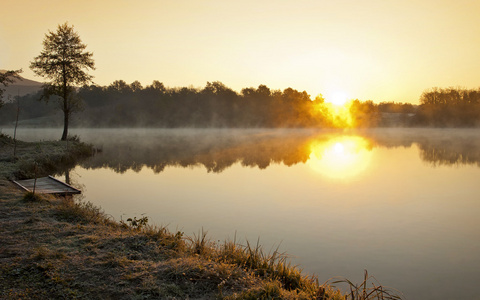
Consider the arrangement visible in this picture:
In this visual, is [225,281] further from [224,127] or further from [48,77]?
[224,127]

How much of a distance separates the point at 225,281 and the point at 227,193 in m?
8.29

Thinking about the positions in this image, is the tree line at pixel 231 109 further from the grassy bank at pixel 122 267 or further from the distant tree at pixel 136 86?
the grassy bank at pixel 122 267

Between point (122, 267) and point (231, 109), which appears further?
point (231, 109)

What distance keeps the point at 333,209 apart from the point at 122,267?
7.23 metres

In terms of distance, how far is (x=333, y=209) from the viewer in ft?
34.3

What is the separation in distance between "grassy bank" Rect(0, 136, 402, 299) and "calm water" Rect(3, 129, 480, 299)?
5.33 feet

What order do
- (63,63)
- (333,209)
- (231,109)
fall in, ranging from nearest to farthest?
(333,209), (63,63), (231,109)

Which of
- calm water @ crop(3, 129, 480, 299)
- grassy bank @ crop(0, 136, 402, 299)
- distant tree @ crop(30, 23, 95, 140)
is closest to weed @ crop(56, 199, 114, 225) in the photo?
grassy bank @ crop(0, 136, 402, 299)

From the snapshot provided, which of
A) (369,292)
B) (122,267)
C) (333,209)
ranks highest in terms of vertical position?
(122,267)

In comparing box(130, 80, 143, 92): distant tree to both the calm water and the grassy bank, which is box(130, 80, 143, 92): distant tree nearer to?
the calm water

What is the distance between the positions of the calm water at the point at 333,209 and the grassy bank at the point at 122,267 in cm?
162

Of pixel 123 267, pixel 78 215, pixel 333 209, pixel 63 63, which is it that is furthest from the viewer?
pixel 63 63

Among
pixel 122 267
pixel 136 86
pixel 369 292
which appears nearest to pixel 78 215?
pixel 122 267

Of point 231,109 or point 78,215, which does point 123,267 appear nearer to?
point 78,215
